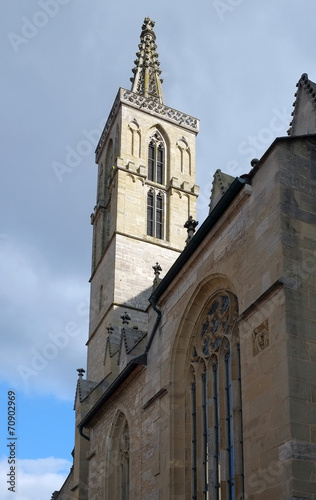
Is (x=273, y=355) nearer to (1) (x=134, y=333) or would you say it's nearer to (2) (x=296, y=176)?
(2) (x=296, y=176)

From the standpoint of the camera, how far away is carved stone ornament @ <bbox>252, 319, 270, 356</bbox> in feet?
38.4

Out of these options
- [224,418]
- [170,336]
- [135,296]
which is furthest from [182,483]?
[135,296]

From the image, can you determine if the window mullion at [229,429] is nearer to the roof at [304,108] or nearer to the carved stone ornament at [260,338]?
the carved stone ornament at [260,338]

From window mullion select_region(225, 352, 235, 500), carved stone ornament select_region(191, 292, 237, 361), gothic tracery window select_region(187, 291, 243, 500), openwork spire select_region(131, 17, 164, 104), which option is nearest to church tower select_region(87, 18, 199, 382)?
openwork spire select_region(131, 17, 164, 104)

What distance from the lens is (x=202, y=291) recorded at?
15.5m

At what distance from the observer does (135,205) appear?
36.7 m

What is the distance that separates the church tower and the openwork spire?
463 millimetres

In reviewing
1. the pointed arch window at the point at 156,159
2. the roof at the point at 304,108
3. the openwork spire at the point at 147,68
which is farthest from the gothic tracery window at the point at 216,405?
the openwork spire at the point at 147,68

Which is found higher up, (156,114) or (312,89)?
(156,114)

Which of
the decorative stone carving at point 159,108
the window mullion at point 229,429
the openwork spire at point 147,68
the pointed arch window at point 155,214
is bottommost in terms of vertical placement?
the window mullion at point 229,429

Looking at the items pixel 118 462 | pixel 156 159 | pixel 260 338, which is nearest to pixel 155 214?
pixel 156 159

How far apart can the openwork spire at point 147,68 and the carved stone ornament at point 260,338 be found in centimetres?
3228

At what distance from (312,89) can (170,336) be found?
6.58m

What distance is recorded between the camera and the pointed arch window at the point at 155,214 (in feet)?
120
